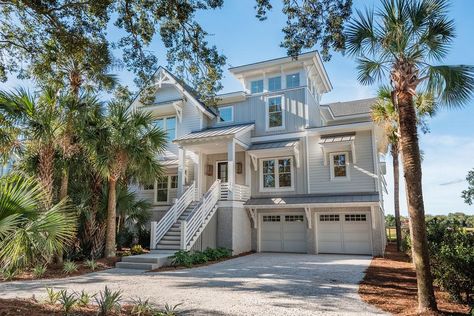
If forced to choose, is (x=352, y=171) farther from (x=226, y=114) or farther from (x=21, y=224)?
(x=21, y=224)

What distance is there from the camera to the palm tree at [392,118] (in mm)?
14812

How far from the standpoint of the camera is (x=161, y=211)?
63.1 ft

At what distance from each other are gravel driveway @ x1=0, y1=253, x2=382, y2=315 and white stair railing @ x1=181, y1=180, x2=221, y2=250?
2.02 m

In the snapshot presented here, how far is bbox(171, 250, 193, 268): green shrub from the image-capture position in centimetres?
1205

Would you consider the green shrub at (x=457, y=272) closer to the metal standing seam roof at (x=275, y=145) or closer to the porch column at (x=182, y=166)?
the metal standing seam roof at (x=275, y=145)

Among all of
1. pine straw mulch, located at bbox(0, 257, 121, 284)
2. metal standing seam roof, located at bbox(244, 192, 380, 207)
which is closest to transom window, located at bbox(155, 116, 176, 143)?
metal standing seam roof, located at bbox(244, 192, 380, 207)

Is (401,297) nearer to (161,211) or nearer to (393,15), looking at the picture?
(393,15)

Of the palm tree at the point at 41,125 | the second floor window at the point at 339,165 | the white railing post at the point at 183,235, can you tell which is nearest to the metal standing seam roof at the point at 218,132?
the second floor window at the point at 339,165

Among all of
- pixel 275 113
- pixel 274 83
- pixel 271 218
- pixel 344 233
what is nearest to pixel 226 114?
pixel 275 113

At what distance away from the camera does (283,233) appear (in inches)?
699

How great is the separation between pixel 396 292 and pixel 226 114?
46.5 ft

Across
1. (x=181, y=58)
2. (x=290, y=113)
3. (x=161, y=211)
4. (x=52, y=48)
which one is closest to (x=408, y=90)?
(x=181, y=58)

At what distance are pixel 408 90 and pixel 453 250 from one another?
11.6 feet

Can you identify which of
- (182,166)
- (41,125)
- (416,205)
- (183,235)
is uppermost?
(41,125)
